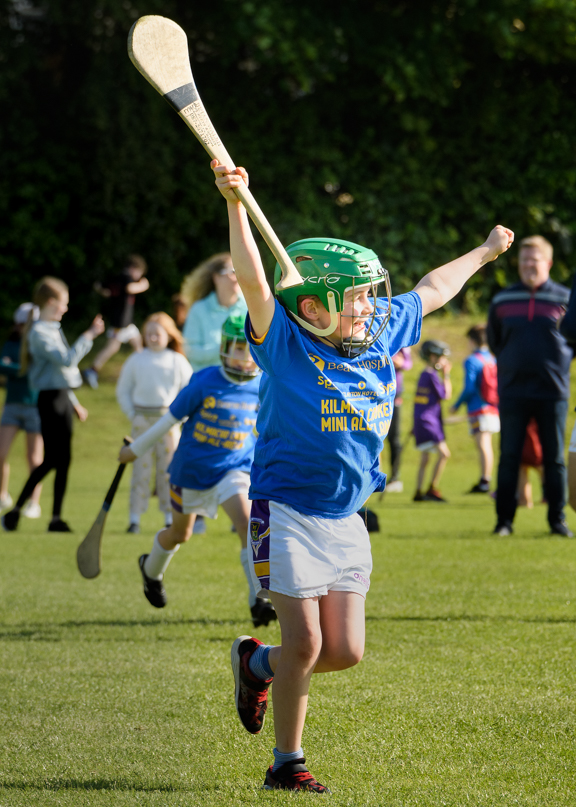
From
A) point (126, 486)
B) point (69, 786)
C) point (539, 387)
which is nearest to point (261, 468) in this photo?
point (69, 786)

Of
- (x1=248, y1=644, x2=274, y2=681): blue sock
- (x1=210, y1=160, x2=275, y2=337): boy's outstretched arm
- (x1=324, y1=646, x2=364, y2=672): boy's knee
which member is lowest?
(x1=248, y1=644, x2=274, y2=681): blue sock

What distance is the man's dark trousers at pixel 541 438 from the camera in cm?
813

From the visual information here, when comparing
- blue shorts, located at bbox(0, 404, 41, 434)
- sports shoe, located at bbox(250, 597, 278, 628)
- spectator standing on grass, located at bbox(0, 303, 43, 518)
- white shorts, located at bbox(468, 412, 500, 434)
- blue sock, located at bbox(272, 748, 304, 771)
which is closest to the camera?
blue sock, located at bbox(272, 748, 304, 771)

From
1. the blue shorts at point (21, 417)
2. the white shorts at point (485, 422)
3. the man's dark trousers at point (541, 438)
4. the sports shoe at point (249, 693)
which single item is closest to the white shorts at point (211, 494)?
the sports shoe at point (249, 693)

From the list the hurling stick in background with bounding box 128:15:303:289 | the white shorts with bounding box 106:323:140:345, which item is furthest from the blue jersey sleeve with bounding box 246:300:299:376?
the white shorts with bounding box 106:323:140:345

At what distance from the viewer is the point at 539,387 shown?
8.15m

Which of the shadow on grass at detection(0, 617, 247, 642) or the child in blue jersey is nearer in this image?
the shadow on grass at detection(0, 617, 247, 642)

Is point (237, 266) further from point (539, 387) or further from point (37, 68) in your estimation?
point (37, 68)

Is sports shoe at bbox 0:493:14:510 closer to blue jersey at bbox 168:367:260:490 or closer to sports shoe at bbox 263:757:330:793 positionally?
blue jersey at bbox 168:367:260:490

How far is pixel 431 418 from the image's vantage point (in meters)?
11.7

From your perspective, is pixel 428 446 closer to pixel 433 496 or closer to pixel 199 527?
pixel 433 496

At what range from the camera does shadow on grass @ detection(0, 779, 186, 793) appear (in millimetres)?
3053

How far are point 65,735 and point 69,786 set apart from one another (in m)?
0.52

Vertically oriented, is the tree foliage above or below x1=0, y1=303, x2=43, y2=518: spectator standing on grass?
above
